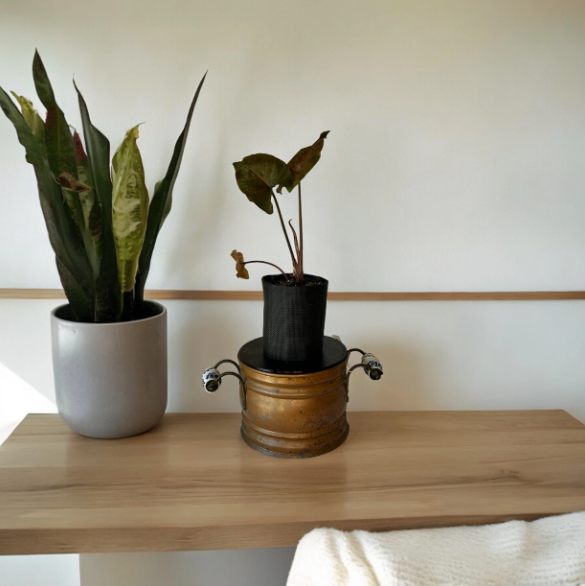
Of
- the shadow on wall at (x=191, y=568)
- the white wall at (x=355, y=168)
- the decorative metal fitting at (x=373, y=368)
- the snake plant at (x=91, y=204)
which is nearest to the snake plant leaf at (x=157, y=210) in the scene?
the snake plant at (x=91, y=204)

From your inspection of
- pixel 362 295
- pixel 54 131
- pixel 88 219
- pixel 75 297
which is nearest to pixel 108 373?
pixel 75 297

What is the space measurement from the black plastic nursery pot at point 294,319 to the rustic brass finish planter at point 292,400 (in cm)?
2

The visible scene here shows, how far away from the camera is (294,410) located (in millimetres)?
881

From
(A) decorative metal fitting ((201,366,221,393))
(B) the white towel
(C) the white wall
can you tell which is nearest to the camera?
(B) the white towel

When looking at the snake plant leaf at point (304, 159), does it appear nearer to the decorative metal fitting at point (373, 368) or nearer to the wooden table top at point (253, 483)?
the decorative metal fitting at point (373, 368)

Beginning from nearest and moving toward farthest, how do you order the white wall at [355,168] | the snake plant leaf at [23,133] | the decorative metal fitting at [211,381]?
1. the snake plant leaf at [23,133]
2. the decorative metal fitting at [211,381]
3. the white wall at [355,168]

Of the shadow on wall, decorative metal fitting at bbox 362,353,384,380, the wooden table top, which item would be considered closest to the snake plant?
the wooden table top

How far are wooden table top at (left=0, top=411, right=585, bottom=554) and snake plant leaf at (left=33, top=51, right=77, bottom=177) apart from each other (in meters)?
0.52

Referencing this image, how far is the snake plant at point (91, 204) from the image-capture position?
0.81 metres

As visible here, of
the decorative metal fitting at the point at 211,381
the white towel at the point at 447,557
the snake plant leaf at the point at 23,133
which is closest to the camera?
the white towel at the point at 447,557

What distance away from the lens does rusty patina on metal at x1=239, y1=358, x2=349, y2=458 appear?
88cm

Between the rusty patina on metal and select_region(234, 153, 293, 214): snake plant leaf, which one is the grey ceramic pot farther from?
select_region(234, 153, 293, 214): snake plant leaf

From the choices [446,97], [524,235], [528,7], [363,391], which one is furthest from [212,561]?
[528,7]

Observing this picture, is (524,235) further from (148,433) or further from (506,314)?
(148,433)
